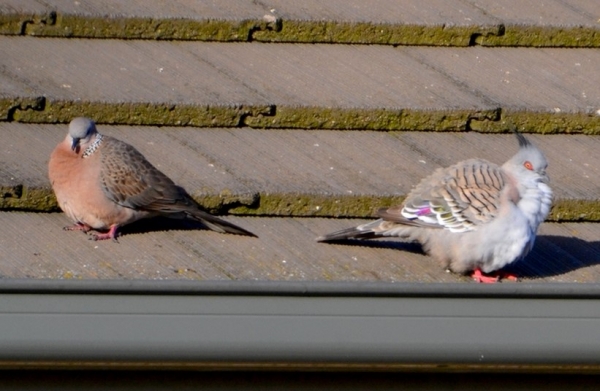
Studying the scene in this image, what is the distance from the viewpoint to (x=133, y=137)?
357 centimetres

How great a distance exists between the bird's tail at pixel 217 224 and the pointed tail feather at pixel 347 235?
0.68 feet

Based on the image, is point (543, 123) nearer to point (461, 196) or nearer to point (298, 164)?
point (461, 196)

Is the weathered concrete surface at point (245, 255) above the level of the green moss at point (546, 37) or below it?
below

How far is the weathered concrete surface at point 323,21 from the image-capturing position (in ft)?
12.7

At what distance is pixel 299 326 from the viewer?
272 centimetres

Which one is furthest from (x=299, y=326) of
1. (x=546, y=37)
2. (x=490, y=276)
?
(x=546, y=37)

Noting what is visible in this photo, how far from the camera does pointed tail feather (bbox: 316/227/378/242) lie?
10.6ft

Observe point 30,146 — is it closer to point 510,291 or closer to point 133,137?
point 133,137

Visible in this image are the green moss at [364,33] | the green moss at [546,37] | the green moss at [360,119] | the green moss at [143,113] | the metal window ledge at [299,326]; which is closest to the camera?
the metal window ledge at [299,326]

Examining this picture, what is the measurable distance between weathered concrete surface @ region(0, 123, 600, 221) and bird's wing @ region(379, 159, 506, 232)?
72 millimetres

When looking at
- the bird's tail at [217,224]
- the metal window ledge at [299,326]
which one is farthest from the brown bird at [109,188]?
the metal window ledge at [299,326]

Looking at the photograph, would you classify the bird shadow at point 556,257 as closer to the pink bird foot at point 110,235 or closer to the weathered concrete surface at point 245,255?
the weathered concrete surface at point 245,255

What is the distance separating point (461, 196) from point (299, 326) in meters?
1.01

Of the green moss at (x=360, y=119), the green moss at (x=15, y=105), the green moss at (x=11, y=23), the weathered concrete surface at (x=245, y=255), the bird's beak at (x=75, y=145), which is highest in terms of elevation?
the green moss at (x=11, y=23)
